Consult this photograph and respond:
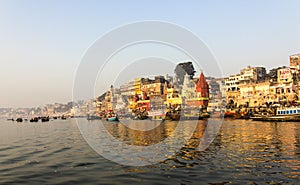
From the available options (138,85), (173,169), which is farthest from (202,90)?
(173,169)

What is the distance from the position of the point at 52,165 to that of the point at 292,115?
66889mm

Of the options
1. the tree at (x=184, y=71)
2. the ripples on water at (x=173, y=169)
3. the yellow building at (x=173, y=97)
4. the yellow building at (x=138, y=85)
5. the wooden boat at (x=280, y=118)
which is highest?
the tree at (x=184, y=71)

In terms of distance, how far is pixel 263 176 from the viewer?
15.9m

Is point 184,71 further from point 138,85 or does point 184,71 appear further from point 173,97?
point 173,97

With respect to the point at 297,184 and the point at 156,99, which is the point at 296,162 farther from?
the point at 156,99

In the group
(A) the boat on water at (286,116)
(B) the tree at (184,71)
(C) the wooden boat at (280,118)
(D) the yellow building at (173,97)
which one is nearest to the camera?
(C) the wooden boat at (280,118)

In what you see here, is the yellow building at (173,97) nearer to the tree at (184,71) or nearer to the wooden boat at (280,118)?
the tree at (184,71)

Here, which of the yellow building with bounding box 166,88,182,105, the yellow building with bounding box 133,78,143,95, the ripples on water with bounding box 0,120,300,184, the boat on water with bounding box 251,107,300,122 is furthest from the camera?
the yellow building with bounding box 133,78,143,95

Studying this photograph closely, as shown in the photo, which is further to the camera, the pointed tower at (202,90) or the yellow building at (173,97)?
the yellow building at (173,97)

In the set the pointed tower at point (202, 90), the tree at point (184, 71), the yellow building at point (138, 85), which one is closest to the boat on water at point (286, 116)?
the pointed tower at point (202, 90)

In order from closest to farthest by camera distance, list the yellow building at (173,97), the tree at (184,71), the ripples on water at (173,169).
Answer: the ripples on water at (173,169) < the yellow building at (173,97) < the tree at (184,71)

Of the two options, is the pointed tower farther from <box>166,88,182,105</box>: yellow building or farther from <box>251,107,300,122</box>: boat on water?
<box>251,107,300,122</box>: boat on water

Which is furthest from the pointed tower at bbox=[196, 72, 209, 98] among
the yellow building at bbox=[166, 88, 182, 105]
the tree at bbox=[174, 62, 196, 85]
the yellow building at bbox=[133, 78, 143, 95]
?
the yellow building at bbox=[133, 78, 143, 95]

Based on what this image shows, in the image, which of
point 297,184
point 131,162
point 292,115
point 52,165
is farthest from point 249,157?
point 292,115
